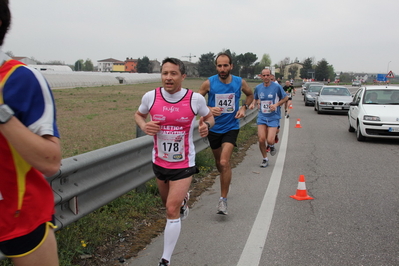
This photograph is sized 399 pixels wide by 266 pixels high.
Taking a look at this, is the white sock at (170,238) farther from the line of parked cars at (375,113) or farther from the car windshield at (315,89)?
the car windshield at (315,89)

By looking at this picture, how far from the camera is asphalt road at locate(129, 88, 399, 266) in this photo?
416 centimetres

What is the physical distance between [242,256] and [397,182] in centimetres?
450

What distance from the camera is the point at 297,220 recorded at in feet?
17.4

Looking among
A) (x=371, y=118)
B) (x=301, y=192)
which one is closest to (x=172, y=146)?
(x=301, y=192)

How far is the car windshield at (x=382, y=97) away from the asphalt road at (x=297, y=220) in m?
4.53

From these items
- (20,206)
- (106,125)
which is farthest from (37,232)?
(106,125)

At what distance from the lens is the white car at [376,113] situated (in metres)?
12.1

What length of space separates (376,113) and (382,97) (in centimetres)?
151

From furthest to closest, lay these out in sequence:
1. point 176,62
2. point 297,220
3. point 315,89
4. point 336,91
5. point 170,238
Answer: point 315,89, point 336,91, point 297,220, point 176,62, point 170,238

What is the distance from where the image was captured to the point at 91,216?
4.84 metres

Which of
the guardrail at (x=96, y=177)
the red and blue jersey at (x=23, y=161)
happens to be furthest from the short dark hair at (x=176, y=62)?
the red and blue jersey at (x=23, y=161)

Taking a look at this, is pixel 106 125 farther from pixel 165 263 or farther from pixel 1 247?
pixel 1 247

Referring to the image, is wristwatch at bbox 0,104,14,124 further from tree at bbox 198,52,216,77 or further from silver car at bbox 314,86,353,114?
tree at bbox 198,52,216,77

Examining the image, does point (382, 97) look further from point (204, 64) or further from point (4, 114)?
point (204, 64)
